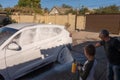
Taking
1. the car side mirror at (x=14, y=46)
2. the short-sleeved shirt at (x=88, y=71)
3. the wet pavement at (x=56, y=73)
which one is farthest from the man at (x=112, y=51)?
the car side mirror at (x=14, y=46)

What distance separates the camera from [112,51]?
20.9 ft

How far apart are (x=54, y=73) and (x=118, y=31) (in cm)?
2509

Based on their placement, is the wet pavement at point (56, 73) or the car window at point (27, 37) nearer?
the car window at point (27, 37)

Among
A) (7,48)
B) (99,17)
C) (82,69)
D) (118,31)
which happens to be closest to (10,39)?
(7,48)

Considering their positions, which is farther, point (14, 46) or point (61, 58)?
point (61, 58)

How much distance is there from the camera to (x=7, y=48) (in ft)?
25.6

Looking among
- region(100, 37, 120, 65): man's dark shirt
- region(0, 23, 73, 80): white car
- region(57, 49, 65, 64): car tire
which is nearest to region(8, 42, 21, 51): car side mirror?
region(0, 23, 73, 80): white car

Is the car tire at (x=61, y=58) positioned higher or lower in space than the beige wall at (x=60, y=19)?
higher

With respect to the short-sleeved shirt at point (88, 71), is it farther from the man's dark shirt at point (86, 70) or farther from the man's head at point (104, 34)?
the man's head at point (104, 34)

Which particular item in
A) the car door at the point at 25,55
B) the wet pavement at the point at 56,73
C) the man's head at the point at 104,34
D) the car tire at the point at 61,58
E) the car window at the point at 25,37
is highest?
the man's head at the point at 104,34

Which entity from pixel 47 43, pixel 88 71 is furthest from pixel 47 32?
pixel 88 71

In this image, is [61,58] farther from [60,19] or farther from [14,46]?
[60,19]

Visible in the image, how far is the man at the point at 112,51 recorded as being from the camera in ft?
20.7

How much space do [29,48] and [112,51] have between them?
9.56ft
